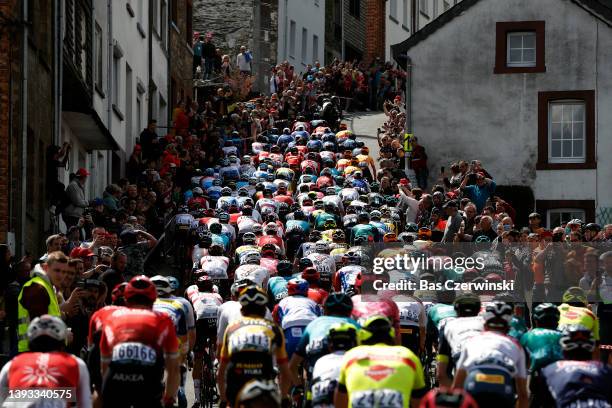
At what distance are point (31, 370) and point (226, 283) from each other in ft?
49.7

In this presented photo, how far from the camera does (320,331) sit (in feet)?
61.8

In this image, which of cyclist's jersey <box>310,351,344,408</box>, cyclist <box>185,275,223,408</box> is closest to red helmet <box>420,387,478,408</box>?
cyclist's jersey <box>310,351,344,408</box>

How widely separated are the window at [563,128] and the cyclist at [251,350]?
28452mm

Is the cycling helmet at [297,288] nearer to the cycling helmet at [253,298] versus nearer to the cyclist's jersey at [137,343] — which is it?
the cycling helmet at [253,298]

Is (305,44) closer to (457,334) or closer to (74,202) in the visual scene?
(74,202)

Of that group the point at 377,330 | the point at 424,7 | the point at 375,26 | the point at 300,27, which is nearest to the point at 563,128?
the point at 300,27

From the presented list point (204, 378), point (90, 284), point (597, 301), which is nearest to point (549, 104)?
point (597, 301)

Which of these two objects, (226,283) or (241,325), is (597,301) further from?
(241,325)

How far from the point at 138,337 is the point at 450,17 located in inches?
1257

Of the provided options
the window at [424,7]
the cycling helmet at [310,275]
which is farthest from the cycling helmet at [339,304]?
the window at [424,7]

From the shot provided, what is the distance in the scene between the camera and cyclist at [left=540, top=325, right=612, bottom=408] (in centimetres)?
1606

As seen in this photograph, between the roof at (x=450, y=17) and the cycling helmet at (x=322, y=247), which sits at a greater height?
the roof at (x=450, y=17)

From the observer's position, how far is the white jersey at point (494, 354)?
16.8m

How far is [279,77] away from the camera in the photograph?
6138 cm
